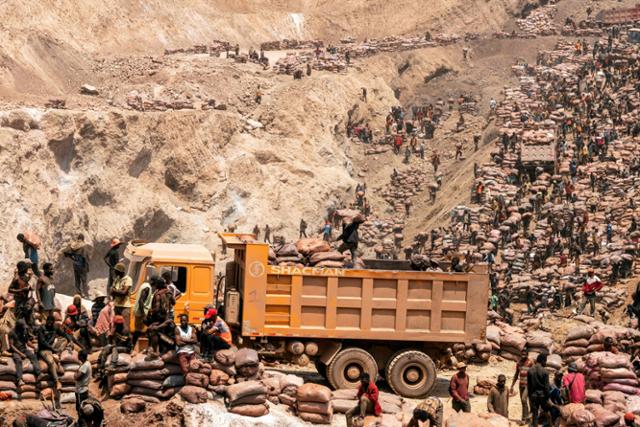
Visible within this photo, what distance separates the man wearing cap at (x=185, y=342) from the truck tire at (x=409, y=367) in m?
3.87

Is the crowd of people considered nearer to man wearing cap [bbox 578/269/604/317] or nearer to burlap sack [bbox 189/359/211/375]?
burlap sack [bbox 189/359/211/375]

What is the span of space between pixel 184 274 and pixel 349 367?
3.52 metres

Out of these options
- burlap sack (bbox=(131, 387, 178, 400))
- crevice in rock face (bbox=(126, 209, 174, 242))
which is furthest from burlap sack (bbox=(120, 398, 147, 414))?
crevice in rock face (bbox=(126, 209, 174, 242))

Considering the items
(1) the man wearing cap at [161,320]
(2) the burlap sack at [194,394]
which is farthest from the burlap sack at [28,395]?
(2) the burlap sack at [194,394]

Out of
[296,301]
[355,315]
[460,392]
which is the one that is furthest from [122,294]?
[460,392]

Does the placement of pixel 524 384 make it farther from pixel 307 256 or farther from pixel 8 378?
pixel 8 378

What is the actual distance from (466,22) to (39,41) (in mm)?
33189

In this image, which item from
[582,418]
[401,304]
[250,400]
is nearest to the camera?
[582,418]

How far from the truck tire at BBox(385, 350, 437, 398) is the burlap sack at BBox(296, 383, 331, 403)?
2.22m

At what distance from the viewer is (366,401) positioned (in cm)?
2347

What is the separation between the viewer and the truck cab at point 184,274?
25281 mm

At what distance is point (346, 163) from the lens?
6028 cm

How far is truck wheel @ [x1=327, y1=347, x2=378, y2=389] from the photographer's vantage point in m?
26.0

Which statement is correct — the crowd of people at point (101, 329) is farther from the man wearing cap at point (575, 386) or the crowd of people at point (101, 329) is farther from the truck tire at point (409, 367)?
the man wearing cap at point (575, 386)
